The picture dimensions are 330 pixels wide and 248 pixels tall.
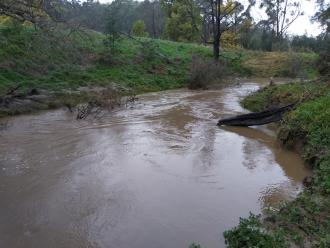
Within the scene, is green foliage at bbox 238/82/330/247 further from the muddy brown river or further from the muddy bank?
the muddy bank

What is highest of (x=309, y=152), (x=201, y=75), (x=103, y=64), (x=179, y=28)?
(x=179, y=28)

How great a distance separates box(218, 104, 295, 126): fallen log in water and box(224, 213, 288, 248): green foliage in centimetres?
755

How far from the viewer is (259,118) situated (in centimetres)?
1316

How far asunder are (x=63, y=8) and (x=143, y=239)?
14.4 ft

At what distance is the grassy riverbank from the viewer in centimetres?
531

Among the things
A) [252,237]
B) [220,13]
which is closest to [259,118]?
[252,237]

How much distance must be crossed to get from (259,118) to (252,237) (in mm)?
8283

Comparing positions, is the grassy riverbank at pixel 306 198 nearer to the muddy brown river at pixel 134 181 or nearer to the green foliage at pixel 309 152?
the green foliage at pixel 309 152

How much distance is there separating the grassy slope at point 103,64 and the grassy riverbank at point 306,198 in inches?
174

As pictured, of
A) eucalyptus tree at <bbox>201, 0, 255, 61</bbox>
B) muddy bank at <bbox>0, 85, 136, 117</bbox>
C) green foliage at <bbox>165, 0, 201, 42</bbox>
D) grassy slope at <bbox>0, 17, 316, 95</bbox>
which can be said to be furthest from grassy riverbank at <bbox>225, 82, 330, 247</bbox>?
green foliage at <bbox>165, 0, 201, 42</bbox>

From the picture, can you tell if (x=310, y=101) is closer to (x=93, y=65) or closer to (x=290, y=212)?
Result: (x=290, y=212)

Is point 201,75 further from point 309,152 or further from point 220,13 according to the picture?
point 309,152

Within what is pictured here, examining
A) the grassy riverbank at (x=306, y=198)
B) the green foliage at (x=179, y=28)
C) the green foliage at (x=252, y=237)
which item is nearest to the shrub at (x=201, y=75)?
the grassy riverbank at (x=306, y=198)

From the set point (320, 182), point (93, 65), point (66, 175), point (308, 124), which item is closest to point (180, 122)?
point (308, 124)
